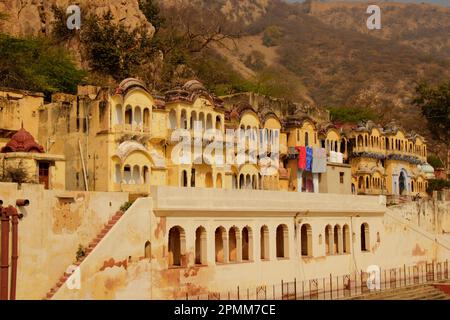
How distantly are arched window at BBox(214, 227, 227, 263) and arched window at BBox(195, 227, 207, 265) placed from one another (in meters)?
1.19

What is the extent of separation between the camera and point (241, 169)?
131 ft

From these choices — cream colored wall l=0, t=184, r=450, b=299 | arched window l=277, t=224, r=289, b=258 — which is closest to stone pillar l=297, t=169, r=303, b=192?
cream colored wall l=0, t=184, r=450, b=299

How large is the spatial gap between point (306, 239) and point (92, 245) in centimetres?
1328

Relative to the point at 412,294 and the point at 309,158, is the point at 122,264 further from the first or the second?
the point at 309,158

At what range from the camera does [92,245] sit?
24.9m

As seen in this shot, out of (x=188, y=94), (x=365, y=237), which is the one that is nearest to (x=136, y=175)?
(x=188, y=94)

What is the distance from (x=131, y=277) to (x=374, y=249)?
17716 mm

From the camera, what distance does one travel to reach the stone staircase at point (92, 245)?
2339 centimetres

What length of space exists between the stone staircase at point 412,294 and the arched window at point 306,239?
3683 millimetres

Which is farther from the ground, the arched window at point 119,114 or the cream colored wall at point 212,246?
the arched window at point 119,114

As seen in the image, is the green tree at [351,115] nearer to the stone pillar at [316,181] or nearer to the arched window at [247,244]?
the stone pillar at [316,181]

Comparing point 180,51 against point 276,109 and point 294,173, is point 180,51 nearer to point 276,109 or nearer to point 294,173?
point 276,109

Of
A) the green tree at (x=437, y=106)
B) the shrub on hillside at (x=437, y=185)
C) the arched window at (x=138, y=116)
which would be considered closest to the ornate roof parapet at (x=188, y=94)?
the arched window at (x=138, y=116)

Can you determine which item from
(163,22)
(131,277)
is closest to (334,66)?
(163,22)
